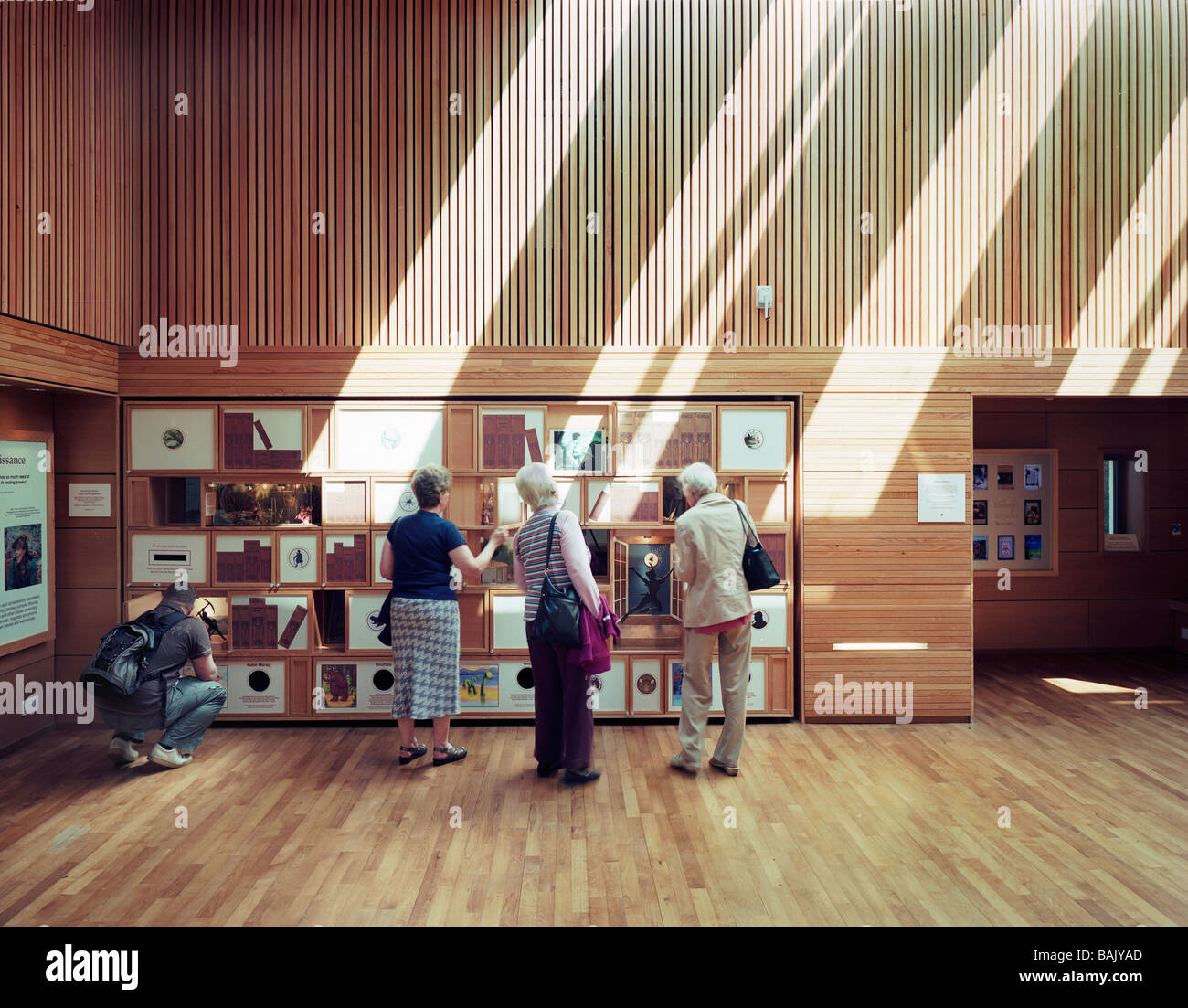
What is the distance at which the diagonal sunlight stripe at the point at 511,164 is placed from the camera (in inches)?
228

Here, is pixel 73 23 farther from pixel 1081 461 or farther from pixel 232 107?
pixel 1081 461

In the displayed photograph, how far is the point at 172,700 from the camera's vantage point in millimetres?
4824

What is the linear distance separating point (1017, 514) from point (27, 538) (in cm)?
875

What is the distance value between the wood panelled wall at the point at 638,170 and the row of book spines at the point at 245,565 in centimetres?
159

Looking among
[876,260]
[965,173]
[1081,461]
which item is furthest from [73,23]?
[1081,461]

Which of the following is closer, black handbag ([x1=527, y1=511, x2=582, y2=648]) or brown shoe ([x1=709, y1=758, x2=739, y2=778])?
black handbag ([x1=527, y1=511, x2=582, y2=648])

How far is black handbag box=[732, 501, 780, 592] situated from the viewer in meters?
4.74

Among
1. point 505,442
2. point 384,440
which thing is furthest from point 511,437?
point 384,440

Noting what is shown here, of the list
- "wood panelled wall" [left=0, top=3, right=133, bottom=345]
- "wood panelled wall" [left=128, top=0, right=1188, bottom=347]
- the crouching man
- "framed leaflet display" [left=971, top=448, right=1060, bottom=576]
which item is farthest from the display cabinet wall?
"framed leaflet display" [left=971, top=448, right=1060, bottom=576]

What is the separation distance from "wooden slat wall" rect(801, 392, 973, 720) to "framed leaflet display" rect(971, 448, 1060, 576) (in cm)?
249

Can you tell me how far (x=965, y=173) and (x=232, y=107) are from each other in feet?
18.1

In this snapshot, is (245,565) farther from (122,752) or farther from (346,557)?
(122,752)

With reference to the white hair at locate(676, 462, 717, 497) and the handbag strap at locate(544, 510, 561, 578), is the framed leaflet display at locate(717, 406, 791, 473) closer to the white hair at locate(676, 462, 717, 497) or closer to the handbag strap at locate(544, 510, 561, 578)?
the white hair at locate(676, 462, 717, 497)

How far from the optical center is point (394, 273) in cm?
578
